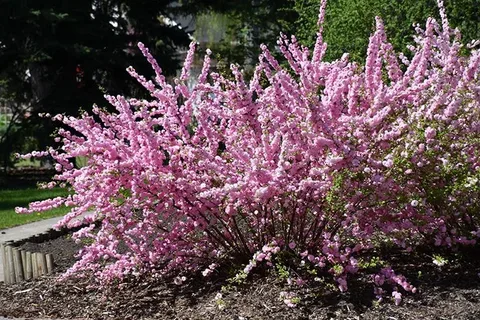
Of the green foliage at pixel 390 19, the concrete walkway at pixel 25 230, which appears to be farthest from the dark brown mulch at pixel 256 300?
the green foliage at pixel 390 19

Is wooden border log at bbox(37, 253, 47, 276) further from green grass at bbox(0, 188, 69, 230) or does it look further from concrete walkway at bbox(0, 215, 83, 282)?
green grass at bbox(0, 188, 69, 230)

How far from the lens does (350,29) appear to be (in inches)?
568

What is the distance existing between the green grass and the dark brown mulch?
16.3 ft

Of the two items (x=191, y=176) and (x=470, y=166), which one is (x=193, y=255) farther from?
(x=470, y=166)

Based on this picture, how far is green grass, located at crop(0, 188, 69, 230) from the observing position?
38.5 ft

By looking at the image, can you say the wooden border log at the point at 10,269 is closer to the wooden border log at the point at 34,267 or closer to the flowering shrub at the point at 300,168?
the wooden border log at the point at 34,267

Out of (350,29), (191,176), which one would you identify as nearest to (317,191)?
(191,176)

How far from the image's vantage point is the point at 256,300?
5.59 metres

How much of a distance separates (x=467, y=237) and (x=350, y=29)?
8765mm

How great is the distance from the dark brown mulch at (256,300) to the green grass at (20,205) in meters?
4.96

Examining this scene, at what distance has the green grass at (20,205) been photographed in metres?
11.7

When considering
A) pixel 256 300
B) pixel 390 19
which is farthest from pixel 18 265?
pixel 390 19

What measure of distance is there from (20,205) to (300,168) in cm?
984

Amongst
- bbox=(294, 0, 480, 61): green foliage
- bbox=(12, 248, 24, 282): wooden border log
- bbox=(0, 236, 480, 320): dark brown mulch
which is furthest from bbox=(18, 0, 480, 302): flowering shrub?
bbox=(294, 0, 480, 61): green foliage
